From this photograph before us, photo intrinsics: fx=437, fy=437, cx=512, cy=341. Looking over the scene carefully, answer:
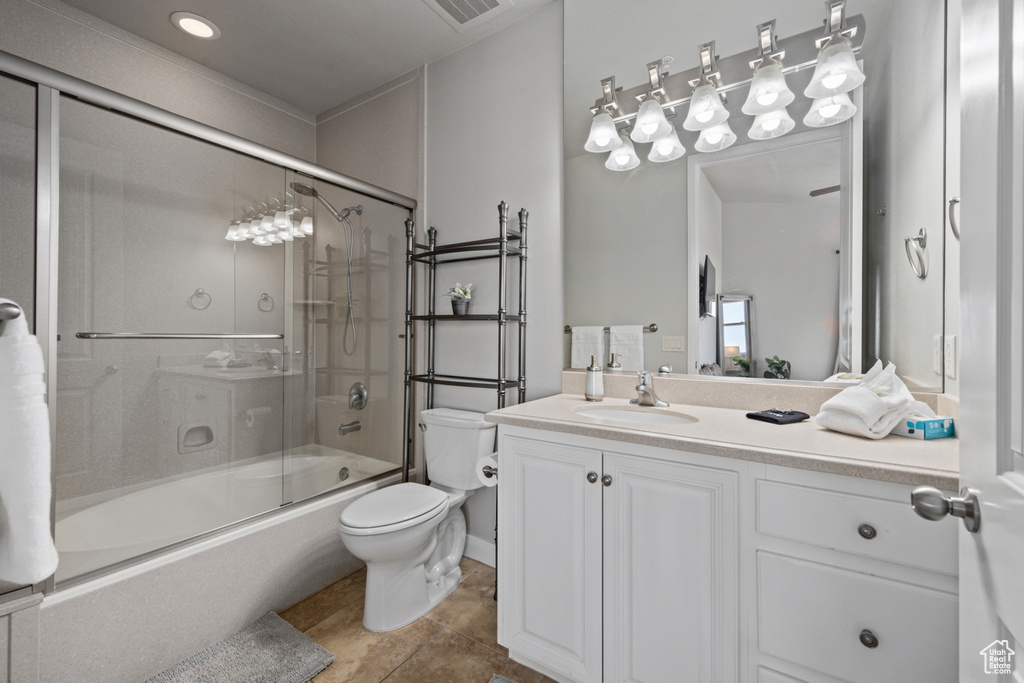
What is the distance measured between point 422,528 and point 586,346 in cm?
99

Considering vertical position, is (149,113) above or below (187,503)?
above

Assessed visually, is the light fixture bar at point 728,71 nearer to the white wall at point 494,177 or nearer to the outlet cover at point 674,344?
the white wall at point 494,177

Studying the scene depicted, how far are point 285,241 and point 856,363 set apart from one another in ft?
7.36

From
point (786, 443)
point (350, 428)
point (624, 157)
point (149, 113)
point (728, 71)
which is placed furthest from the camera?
point (350, 428)

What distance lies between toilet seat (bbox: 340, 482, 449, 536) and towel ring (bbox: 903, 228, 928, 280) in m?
1.74

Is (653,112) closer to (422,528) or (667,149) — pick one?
(667,149)

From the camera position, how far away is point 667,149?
1.70 m

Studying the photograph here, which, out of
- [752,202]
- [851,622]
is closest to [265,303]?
[752,202]

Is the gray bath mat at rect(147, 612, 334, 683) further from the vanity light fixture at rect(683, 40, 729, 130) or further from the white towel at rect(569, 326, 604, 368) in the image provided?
the vanity light fixture at rect(683, 40, 729, 130)

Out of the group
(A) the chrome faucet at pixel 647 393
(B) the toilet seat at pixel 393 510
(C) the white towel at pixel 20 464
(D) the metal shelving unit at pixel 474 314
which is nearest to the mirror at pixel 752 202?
(A) the chrome faucet at pixel 647 393

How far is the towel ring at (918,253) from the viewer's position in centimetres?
119

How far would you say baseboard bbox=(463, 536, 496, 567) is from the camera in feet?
7.02

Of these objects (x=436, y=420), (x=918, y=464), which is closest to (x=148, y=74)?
(x=436, y=420)

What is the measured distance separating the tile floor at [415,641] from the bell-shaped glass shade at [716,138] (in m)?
1.92
